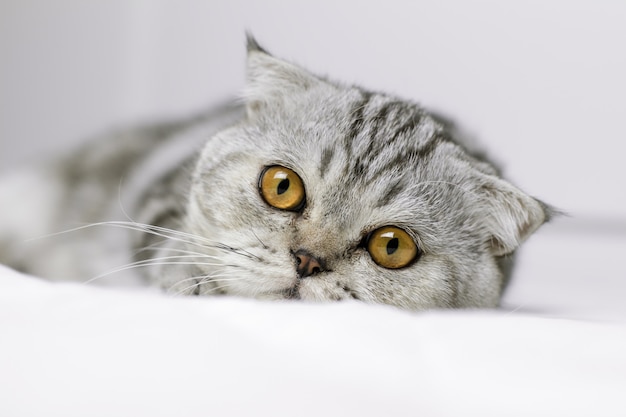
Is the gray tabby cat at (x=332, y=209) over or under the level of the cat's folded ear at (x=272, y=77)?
under

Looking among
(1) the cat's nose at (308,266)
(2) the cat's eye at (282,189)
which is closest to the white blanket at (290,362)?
(1) the cat's nose at (308,266)

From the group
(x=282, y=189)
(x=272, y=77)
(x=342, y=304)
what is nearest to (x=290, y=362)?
(x=342, y=304)

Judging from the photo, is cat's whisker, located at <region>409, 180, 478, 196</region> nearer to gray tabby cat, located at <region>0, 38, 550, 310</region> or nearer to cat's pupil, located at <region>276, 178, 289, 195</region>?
gray tabby cat, located at <region>0, 38, 550, 310</region>

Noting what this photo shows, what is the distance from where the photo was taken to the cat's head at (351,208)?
92 cm

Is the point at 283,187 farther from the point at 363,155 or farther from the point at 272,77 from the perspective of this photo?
the point at 272,77

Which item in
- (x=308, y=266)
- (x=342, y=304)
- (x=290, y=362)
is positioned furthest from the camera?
(x=308, y=266)

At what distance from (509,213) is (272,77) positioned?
1.67 ft

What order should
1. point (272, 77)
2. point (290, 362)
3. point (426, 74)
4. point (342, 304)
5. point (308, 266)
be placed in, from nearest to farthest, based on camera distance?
point (290, 362)
point (342, 304)
point (308, 266)
point (272, 77)
point (426, 74)

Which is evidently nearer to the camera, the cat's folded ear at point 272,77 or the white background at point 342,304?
the white background at point 342,304

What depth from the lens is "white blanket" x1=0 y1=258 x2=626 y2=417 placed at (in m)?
0.56

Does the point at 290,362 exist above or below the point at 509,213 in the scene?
below

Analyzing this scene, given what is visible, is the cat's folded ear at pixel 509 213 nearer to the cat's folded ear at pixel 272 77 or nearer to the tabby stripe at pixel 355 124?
the tabby stripe at pixel 355 124

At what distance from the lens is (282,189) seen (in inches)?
39.1

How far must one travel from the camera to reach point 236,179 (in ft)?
3.45
